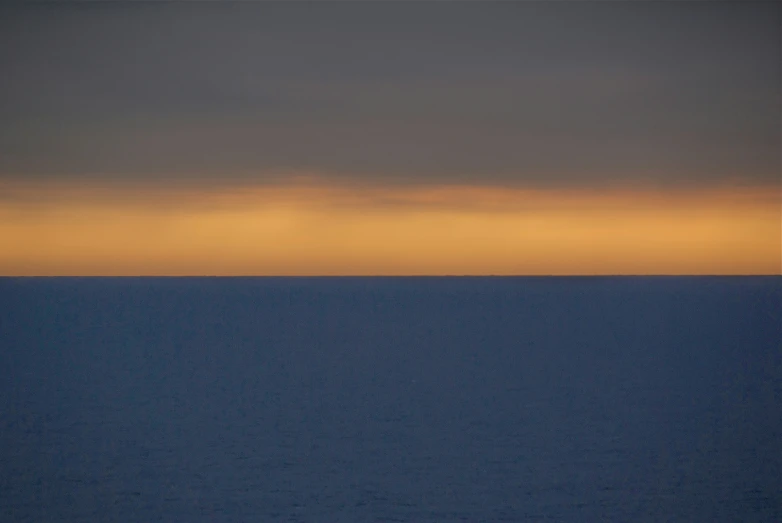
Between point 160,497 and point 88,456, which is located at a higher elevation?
point 88,456

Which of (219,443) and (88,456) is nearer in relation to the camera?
(88,456)

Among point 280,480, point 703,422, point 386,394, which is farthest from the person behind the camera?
point 386,394

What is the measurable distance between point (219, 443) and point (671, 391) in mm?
9461

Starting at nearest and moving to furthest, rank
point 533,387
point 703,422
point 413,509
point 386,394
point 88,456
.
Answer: point 413,509, point 88,456, point 703,422, point 386,394, point 533,387

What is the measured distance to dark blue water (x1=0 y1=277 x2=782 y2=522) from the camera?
31.0 ft

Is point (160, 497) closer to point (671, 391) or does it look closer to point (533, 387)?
point (533, 387)

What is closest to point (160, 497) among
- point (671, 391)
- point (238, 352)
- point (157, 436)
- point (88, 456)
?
point (88, 456)

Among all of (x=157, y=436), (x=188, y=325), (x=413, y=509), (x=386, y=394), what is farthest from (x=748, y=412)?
(x=188, y=325)

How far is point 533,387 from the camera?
18.0 meters

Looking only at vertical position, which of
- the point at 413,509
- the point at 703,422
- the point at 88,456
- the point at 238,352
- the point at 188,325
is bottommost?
the point at 413,509

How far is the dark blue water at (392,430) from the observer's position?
9.44m

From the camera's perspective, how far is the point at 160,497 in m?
9.60

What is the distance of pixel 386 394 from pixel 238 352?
9738mm

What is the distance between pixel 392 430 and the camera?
13242 mm
